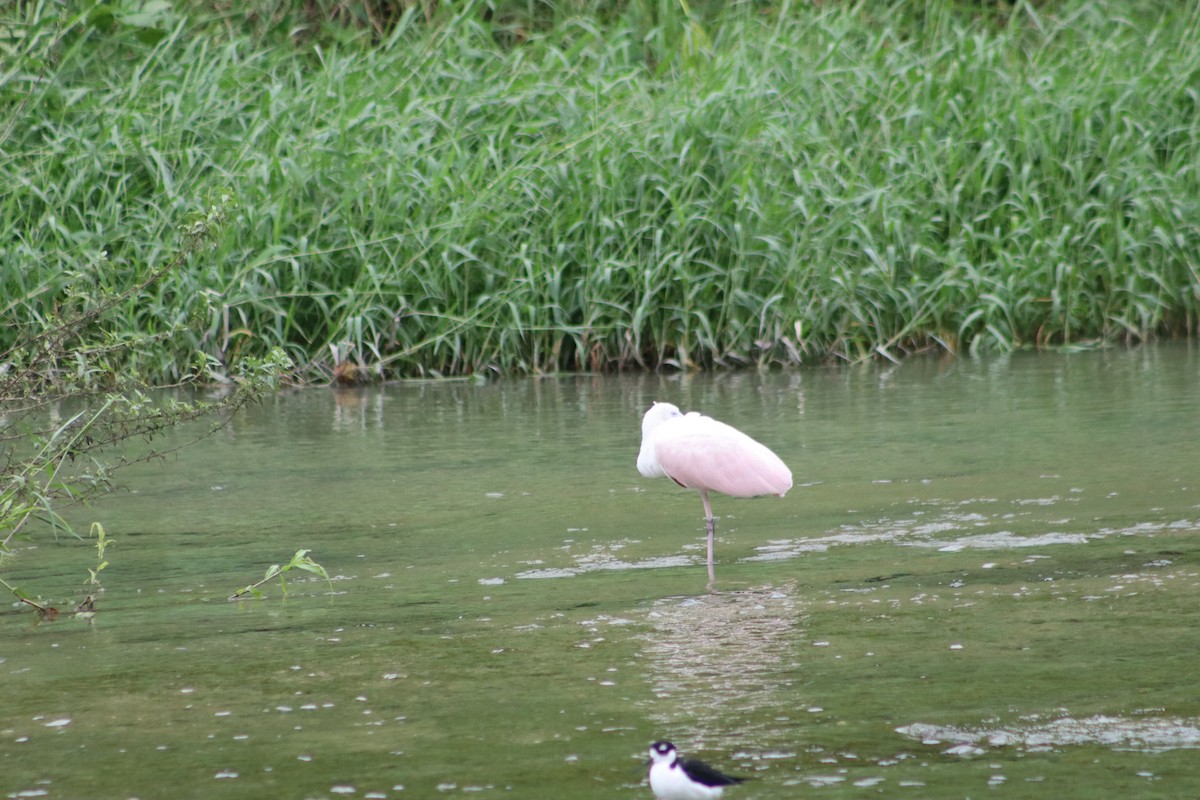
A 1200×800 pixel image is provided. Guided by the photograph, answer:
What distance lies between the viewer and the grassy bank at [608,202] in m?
11.0

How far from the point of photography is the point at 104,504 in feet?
23.5

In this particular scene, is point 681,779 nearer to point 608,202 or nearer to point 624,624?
point 624,624

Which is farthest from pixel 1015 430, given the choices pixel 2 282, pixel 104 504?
pixel 2 282

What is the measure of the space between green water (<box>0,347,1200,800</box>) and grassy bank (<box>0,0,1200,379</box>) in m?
2.66

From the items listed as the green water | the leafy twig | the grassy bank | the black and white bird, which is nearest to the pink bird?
the green water

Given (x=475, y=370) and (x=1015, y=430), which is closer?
(x=1015, y=430)

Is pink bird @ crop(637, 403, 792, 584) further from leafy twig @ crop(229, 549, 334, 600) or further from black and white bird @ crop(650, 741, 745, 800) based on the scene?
black and white bird @ crop(650, 741, 745, 800)

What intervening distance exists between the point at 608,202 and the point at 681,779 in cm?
846

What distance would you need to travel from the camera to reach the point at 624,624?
470cm

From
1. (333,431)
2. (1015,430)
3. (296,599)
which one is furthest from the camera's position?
(333,431)

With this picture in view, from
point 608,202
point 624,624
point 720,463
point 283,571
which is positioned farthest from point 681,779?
point 608,202

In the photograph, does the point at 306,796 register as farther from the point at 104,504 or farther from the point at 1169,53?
the point at 1169,53

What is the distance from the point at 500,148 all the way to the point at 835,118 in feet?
8.56

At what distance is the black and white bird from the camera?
10.0ft
